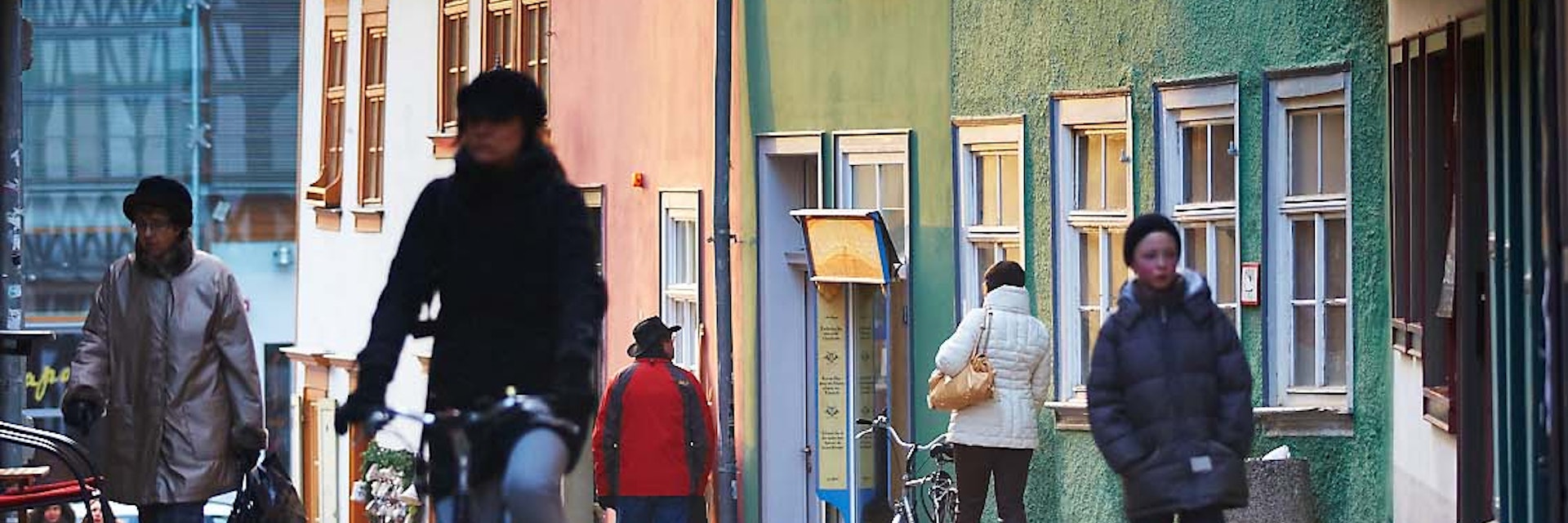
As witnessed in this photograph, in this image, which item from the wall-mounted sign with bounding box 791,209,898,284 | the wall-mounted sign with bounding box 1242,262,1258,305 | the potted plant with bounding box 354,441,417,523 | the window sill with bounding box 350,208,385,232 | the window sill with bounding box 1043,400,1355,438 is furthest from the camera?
the window sill with bounding box 350,208,385,232

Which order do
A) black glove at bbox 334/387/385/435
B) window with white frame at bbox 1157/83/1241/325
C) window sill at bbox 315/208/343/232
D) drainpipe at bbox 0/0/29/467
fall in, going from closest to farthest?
black glove at bbox 334/387/385/435, drainpipe at bbox 0/0/29/467, window with white frame at bbox 1157/83/1241/325, window sill at bbox 315/208/343/232

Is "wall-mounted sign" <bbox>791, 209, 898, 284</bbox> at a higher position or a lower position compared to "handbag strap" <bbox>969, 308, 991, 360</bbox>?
higher

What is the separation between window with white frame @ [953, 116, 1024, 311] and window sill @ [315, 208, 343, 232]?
15302mm

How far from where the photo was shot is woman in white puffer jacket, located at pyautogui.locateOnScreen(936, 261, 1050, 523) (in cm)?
1769

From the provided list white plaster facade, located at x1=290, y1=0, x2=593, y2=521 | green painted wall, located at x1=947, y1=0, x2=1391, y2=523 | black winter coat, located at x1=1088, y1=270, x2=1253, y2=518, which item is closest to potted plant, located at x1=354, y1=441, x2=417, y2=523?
white plaster facade, located at x1=290, y1=0, x2=593, y2=521

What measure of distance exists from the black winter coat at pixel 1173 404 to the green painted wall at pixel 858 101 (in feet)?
32.1

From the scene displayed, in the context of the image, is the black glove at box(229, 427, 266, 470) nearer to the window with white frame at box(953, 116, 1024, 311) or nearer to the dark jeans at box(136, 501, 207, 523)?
the dark jeans at box(136, 501, 207, 523)

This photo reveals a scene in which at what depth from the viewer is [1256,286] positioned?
1761 centimetres

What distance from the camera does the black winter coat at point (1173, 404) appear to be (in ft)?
37.0

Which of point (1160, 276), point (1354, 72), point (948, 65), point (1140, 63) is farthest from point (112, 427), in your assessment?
point (948, 65)

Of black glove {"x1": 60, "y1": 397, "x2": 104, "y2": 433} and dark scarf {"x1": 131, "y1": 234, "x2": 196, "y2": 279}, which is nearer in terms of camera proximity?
black glove {"x1": 60, "y1": 397, "x2": 104, "y2": 433}

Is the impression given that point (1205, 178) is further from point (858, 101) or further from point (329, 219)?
point (329, 219)

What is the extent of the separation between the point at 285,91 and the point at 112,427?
49765 mm

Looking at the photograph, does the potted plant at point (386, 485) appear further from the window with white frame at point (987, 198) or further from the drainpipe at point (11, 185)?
the drainpipe at point (11, 185)
